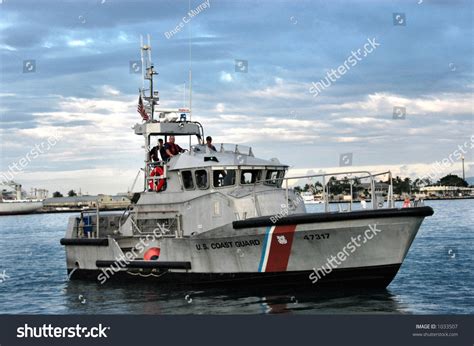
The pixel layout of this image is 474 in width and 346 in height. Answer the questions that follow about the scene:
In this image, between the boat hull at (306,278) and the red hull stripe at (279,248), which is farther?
the boat hull at (306,278)

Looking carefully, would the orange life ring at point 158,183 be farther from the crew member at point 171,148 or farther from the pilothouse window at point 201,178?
the pilothouse window at point 201,178

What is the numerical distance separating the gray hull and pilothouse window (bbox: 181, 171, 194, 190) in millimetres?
1542

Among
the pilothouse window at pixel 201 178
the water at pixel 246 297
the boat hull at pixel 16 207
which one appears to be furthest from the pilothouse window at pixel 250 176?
the boat hull at pixel 16 207

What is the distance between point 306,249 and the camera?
15.8 meters

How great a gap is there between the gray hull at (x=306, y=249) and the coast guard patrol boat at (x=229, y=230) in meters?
0.02

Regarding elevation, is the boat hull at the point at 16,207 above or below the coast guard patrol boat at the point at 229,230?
below

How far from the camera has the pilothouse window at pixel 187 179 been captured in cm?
1809

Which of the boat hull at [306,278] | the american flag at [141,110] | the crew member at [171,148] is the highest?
the american flag at [141,110]

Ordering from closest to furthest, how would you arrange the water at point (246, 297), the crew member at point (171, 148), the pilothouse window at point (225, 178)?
the water at point (246, 297)
the pilothouse window at point (225, 178)
the crew member at point (171, 148)

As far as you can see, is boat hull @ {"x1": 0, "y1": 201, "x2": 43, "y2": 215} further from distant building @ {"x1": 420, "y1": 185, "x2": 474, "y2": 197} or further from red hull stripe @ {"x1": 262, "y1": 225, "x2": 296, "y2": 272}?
red hull stripe @ {"x1": 262, "y1": 225, "x2": 296, "y2": 272}

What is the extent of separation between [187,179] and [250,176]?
1.75 metres

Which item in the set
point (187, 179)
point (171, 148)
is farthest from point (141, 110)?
point (187, 179)
